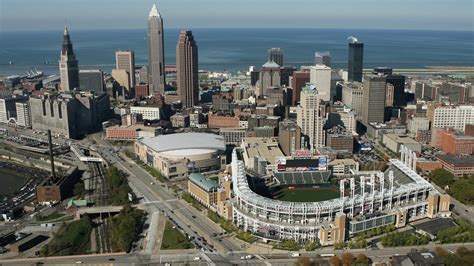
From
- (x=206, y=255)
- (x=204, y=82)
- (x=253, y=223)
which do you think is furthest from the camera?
(x=204, y=82)

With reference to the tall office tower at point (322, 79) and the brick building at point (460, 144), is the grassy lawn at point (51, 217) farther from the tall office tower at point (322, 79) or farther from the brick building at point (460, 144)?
the tall office tower at point (322, 79)

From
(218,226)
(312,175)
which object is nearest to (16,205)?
(218,226)

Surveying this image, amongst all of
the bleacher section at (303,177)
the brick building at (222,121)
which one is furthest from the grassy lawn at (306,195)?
the brick building at (222,121)

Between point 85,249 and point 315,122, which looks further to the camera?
point 315,122

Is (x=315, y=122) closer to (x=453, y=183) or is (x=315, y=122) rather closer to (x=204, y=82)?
(x=453, y=183)

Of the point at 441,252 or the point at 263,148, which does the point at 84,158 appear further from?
the point at 441,252

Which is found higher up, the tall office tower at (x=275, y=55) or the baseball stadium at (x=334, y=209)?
the tall office tower at (x=275, y=55)
